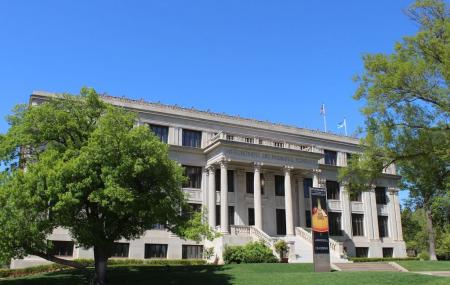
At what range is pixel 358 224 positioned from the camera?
1997 inches

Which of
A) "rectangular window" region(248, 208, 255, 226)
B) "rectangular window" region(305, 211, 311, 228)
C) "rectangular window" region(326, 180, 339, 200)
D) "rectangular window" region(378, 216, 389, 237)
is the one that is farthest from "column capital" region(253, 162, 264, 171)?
"rectangular window" region(378, 216, 389, 237)

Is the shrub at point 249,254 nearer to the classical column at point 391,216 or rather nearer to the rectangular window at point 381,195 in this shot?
the rectangular window at point 381,195

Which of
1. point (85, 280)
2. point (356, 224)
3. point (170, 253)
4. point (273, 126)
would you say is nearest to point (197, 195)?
point (170, 253)

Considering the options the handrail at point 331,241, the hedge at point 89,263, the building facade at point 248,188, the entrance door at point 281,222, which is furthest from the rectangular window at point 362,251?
the hedge at point 89,263

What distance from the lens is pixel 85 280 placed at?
87.9ft

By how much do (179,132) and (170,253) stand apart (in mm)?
11358

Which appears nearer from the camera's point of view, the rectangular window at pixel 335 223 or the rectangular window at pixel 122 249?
the rectangular window at pixel 122 249

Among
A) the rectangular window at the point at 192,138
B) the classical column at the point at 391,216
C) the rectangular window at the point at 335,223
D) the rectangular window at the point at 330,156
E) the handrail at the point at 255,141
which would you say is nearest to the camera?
the handrail at the point at 255,141

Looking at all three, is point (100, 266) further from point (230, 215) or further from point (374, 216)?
point (374, 216)

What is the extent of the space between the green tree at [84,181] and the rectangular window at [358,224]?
97.7 feet

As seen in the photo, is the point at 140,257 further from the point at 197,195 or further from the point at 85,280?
the point at 85,280

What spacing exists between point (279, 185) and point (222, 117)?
9.06 meters

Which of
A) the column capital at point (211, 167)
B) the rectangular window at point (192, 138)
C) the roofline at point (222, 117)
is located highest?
the roofline at point (222, 117)

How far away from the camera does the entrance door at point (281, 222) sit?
145 feet
